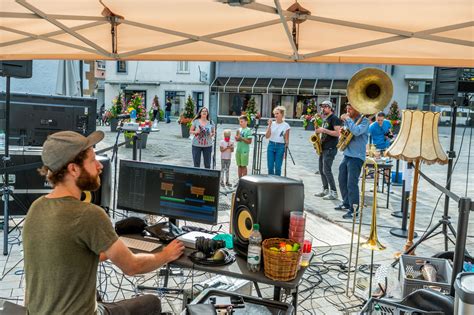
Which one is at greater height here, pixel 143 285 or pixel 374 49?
pixel 374 49

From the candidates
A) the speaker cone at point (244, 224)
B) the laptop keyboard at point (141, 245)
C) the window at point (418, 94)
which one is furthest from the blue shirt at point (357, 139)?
the window at point (418, 94)

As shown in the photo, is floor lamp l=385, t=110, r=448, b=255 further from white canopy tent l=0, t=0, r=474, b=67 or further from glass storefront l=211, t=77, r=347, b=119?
glass storefront l=211, t=77, r=347, b=119

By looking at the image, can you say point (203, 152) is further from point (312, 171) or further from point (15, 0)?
point (15, 0)

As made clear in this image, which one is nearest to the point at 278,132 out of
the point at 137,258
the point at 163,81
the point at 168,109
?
the point at 137,258

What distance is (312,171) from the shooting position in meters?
10.5

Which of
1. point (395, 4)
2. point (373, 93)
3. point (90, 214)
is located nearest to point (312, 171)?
point (373, 93)

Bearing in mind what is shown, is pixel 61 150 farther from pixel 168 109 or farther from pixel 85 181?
pixel 168 109

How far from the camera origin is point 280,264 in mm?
2221

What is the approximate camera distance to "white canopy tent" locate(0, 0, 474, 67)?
2637mm

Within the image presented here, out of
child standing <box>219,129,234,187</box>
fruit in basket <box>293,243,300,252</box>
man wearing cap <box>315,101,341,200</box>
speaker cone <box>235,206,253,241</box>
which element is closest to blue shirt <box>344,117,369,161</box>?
man wearing cap <box>315,101,341,200</box>

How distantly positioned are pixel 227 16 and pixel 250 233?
1552mm

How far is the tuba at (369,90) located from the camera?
4.23 meters

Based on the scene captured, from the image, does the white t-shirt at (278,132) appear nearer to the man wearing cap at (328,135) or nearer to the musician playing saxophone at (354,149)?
the man wearing cap at (328,135)

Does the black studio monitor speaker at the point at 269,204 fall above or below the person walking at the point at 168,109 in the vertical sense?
below
